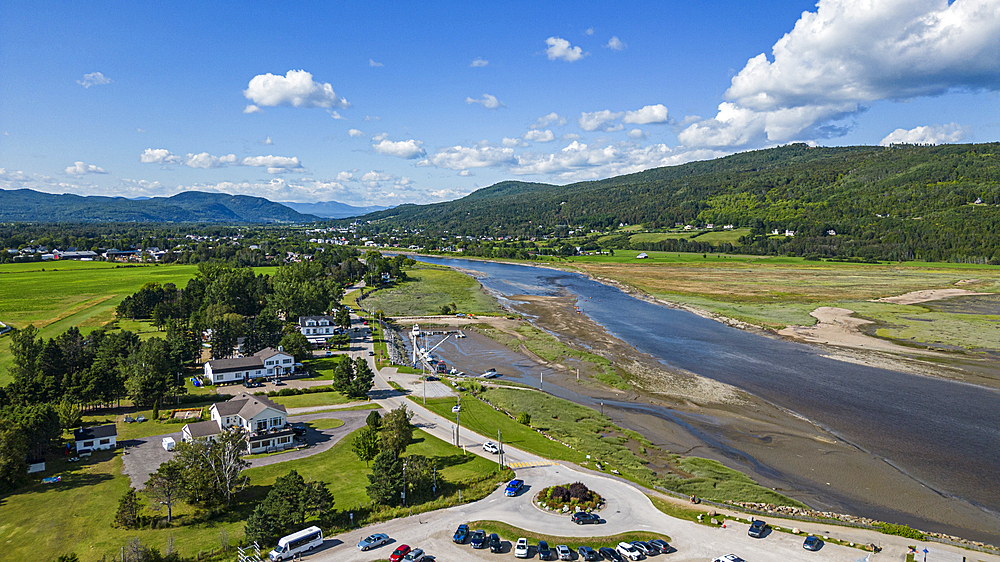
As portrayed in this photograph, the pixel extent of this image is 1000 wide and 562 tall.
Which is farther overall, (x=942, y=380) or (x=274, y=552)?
(x=942, y=380)

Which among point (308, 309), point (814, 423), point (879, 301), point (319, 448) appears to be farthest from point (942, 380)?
point (308, 309)

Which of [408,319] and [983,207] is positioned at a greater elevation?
[983,207]

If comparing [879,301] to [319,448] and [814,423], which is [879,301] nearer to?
[814,423]

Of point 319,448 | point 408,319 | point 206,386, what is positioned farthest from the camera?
point 408,319

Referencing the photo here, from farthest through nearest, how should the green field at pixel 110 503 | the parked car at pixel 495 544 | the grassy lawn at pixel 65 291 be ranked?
the grassy lawn at pixel 65 291 → the green field at pixel 110 503 → the parked car at pixel 495 544

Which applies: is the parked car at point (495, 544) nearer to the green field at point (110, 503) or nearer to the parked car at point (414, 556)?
the parked car at point (414, 556)

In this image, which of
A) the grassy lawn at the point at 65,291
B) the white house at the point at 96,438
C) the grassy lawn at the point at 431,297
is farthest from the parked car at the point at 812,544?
the grassy lawn at the point at 431,297
